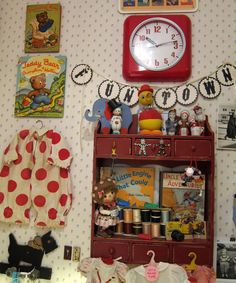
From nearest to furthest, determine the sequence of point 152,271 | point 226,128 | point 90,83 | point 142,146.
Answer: point 152,271, point 142,146, point 226,128, point 90,83

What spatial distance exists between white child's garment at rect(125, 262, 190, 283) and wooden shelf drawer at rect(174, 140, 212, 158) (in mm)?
473

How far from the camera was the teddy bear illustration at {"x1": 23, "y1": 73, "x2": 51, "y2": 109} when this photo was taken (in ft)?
5.56

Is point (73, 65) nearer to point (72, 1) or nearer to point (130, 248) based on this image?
point (72, 1)

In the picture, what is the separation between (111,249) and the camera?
1441mm

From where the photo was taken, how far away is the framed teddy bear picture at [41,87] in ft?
5.54

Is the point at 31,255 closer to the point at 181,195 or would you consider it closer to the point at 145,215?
the point at 145,215

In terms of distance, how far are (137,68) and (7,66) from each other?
2.37 ft

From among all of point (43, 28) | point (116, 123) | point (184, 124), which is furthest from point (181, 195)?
point (43, 28)

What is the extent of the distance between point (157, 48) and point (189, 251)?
97cm

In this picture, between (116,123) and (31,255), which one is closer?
(116,123)

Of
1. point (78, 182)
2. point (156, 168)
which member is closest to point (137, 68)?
point (156, 168)

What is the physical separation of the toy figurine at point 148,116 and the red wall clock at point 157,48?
11 cm

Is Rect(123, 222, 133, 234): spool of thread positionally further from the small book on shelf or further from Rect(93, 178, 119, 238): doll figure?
the small book on shelf

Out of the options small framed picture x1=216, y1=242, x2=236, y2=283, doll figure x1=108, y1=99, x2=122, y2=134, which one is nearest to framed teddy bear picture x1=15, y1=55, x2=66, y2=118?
doll figure x1=108, y1=99, x2=122, y2=134
